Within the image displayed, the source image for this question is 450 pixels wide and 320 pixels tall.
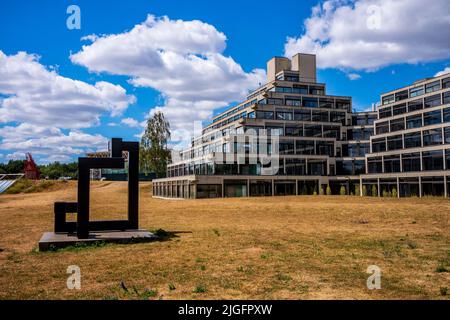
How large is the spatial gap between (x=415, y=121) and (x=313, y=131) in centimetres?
2141

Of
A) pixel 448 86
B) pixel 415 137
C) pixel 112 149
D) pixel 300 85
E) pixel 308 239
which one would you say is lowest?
pixel 308 239

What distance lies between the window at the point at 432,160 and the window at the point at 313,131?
24264 mm

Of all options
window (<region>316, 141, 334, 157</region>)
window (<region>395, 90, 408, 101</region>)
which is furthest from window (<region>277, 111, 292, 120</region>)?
window (<region>395, 90, 408, 101</region>)

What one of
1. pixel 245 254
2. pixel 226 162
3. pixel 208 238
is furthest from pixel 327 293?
pixel 226 162

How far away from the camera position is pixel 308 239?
64.4 ft

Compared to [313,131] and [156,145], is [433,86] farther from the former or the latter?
[156,145]

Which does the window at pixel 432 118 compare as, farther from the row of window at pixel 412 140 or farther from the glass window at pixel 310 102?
the glass window at pixel 310 102

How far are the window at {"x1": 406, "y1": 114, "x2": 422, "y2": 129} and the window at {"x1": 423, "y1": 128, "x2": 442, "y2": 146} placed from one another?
324 centimetres

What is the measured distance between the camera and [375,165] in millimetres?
78562

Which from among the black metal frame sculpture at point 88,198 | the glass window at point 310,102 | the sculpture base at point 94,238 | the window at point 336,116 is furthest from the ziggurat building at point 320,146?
the sculpture base at point 94,238

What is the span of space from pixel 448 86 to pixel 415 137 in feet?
34.7

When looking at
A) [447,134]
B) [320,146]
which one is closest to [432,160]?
[447,134]

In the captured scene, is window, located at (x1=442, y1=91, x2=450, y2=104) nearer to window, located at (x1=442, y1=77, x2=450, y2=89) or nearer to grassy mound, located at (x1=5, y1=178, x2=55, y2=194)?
window, located at (x1=442, y1=77, x2=450, y2=89)

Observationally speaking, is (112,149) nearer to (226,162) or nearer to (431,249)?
(431,249)
